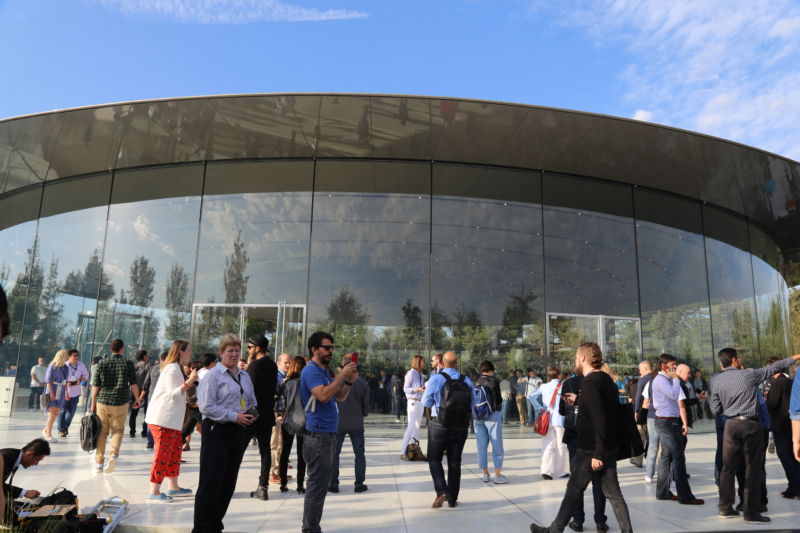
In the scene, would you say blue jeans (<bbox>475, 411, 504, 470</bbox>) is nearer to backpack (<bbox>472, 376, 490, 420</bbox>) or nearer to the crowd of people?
the crowd of people

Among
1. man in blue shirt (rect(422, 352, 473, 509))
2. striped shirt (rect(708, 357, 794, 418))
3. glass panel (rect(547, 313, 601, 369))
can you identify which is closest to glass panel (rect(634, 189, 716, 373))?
glass panel (rect(547, 313, 601, 369))

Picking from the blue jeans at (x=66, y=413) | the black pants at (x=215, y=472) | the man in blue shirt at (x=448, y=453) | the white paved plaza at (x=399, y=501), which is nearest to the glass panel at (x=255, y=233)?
the blue jeans at (x=66, y=413)

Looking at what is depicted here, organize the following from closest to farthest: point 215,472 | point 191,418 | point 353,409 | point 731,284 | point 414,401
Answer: point 215,472
point 353,409
point 191,418
point 414,401
point 731,284

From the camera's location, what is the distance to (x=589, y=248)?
15.2 m

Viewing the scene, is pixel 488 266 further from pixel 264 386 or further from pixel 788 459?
pixel 264 386

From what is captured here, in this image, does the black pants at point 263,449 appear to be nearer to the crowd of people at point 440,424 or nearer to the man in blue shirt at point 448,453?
the crowd of people at point 440,424

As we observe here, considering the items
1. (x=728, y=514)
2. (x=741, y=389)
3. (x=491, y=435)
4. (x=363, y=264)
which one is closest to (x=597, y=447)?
(x=741, y=389)

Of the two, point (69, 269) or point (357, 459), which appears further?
point (69, 269)

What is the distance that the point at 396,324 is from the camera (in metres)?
13.9

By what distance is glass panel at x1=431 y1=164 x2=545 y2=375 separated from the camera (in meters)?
13.9

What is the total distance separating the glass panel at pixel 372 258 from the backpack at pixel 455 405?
276 inches

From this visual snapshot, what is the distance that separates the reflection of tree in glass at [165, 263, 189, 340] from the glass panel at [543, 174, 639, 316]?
9327 millimetres

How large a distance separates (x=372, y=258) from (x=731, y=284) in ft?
35.6

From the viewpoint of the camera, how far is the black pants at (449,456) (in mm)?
6488
